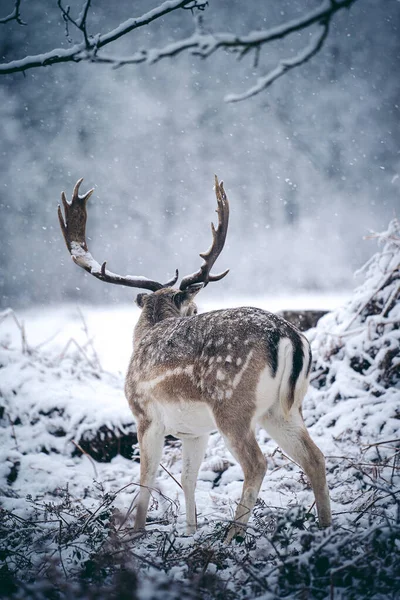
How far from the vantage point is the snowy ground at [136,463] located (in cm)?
251

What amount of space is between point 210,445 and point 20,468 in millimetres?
2143

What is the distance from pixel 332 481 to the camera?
151 inches

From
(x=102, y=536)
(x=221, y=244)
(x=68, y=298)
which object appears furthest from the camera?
(x=68, y=298)

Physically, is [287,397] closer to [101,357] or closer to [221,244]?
[221,244]

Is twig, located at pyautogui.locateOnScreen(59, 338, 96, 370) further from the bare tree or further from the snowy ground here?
the bare tree

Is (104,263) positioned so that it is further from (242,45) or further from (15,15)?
(242,45)

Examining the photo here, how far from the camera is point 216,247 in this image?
180 inches

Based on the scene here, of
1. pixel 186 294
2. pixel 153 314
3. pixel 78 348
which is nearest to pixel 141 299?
pixel 153 314

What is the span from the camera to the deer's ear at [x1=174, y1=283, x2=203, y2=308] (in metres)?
4.50

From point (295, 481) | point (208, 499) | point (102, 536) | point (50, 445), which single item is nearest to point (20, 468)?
point (50, 445)

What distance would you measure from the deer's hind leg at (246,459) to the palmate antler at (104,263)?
204cm

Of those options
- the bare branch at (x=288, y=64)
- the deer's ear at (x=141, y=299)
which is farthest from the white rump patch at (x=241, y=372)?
the deer's ear at (x=141, y=299)

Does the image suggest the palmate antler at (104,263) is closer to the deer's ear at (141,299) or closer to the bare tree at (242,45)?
the deer's ear at (141,299)

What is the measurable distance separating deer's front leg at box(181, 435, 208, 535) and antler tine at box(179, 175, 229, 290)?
161cm
